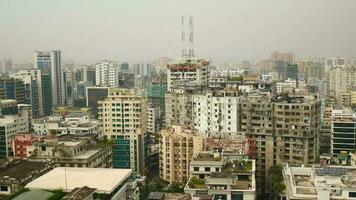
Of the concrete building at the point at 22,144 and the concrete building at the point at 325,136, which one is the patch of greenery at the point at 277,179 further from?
the concrete building at the point at 22,144

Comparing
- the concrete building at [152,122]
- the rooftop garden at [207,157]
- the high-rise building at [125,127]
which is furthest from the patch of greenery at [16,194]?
the concrete building at [152,122]

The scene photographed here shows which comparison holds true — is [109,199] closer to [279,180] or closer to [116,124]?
[279,180]

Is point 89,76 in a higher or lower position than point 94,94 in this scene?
higher

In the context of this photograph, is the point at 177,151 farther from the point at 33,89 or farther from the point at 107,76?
the point at 107,76

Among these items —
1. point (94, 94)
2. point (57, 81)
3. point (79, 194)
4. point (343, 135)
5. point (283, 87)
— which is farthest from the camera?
point (57, 81)

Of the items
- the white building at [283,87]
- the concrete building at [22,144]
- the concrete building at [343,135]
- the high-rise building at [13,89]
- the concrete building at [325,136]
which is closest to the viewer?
the concrete building at [22,144]

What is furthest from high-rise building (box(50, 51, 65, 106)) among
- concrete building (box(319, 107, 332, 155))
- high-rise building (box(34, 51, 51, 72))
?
concrete building (box(319, 107, 332, 155))

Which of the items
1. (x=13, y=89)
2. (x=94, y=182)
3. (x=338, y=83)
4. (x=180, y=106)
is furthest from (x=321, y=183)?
(x=338, y=83)
